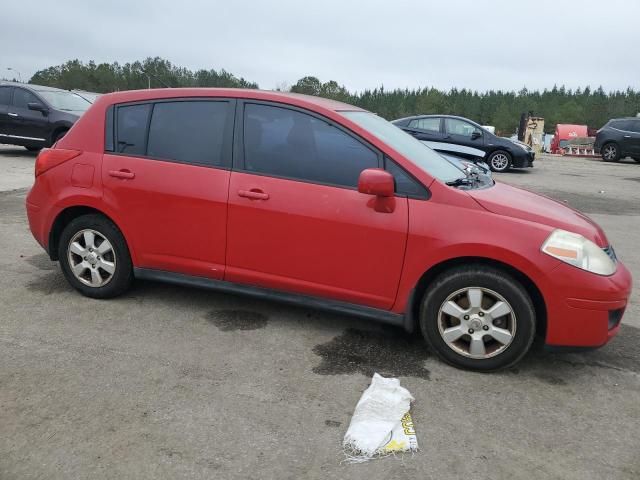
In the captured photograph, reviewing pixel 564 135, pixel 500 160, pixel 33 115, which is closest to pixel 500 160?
pixel 500 160

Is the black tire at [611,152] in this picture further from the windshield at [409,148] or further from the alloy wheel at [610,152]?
the windshield at [409,148]

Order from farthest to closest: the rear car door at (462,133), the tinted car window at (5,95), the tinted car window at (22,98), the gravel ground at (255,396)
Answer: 1. the rear car door at (462,133)
2. the tinted car window at (5,95)
3. the tinted car window at (22,98)
4. the gravel ground at (255,396)

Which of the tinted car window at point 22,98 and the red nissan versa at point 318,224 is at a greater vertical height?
the tinted car window at point 22,98

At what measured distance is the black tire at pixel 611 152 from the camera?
20978 mm

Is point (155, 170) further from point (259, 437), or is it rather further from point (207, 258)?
point (259, 437)

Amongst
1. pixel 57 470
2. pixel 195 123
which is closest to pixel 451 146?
pixel 195 123

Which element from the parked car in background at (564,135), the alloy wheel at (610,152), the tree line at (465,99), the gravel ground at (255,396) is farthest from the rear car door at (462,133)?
the tree line at (465,99)

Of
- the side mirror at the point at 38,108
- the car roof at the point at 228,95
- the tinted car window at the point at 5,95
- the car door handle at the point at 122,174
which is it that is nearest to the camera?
the car roof at the point at 228,95

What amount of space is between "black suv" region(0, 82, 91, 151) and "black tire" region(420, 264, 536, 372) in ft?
36.7

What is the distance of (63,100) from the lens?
13.1m

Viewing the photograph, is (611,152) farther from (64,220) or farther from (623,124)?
(64,220)

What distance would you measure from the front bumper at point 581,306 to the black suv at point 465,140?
1093 cm

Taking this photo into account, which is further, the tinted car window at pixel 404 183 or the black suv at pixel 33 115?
the black suv at pixel 33 115

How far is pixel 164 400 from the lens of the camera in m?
2.88
